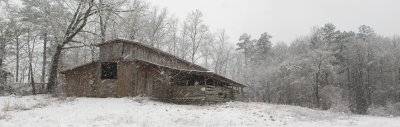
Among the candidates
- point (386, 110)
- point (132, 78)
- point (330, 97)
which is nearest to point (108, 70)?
point (132, 78)

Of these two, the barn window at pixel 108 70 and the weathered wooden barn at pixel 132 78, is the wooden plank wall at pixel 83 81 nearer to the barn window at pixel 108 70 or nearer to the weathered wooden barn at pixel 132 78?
the weathered wooden barn at pixel 132 78

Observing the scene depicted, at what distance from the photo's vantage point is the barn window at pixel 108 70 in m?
35.0

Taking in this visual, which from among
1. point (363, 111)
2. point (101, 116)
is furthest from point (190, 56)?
point (101, 116)

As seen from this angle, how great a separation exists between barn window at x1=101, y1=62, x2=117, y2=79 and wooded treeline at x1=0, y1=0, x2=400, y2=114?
6.11 metres

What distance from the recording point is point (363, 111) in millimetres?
59875

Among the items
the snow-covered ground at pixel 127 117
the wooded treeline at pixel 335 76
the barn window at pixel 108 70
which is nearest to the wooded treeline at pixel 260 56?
the wooded treeline at pixel 335 76

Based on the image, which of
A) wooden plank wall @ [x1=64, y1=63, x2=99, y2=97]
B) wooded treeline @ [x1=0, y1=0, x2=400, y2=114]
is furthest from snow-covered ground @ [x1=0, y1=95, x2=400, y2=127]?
wooded treeline @ [x1=0, y1=0, x2=400, y2=114]

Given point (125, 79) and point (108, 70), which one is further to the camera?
point (108, 70)

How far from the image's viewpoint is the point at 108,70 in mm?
36750

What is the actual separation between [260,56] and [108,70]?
47478 millimetres

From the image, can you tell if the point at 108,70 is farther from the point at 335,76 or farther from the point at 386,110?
the point at 386,110

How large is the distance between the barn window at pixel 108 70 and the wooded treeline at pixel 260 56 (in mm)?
6110

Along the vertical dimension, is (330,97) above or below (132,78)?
below

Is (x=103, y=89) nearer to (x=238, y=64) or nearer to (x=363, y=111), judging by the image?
(x=363, y=111)
